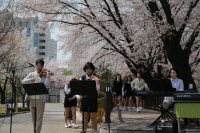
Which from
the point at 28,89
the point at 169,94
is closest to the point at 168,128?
the point at 169,94

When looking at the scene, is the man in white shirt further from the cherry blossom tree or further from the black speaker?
the cherry blossom tree

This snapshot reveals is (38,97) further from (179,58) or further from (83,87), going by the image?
(179,58)

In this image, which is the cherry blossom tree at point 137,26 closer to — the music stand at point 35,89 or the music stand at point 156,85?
the music stand at point 156,85

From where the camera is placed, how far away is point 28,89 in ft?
21.0

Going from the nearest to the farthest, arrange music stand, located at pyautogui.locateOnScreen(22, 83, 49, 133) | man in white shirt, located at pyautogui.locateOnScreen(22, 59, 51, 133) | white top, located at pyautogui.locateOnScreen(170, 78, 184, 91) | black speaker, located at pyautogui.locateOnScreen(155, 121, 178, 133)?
1. black speaker, located at pyautogui.locateOnScreen(155, 121, 178, 133)
2. music stand, located at pyautogui.locateOnScreen(22, 83, 49, 133)
3. man in white shirt, located at pyautogui.locateOnScreen(22, 59, 51, 133)
4. white top, located at pyautogui.locateOnScreen(170, 78, 184, 91)

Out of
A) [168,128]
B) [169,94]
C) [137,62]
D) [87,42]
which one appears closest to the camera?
[168,128]

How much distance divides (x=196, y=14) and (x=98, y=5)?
15.8 ft

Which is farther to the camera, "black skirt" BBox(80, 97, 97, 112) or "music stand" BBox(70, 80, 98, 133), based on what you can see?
"black skirt" BBox(80, 97, 97, 112)

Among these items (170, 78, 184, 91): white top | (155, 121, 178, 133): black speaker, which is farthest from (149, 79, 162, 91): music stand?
(155, 121, 178, 133): black speaker

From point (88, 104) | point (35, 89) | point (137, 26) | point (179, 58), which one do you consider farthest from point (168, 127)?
point (137, 26)

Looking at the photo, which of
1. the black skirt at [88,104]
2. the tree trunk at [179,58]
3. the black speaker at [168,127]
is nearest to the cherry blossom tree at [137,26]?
the tree trunk at [179,58]

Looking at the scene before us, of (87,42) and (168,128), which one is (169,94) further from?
(87,42)

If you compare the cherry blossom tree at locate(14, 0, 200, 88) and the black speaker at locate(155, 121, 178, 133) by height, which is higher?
the cherry blossom tree at locate(14, 0, 200, 88)

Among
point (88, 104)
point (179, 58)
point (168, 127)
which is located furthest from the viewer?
point (179, 58)
